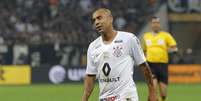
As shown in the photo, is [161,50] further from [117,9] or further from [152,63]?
[117,9]

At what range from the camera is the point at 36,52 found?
1198 inches

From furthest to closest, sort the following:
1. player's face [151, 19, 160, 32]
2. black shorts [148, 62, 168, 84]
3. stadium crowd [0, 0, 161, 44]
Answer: stadium crowd [0, 0, 161, 44]
black shorts [148, 62, 168, 84]
player's face [151, 19, 160, 32]

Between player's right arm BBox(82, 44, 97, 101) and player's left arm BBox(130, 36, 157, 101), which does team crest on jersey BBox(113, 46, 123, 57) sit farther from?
player's right arm BBox(82, 44, 97, 101)

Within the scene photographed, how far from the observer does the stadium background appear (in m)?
28.6

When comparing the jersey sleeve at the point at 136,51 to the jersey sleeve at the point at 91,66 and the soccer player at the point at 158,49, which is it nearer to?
the jersey sleeve at the point at 91,66

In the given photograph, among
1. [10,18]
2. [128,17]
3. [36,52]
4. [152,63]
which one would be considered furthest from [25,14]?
[152,63]

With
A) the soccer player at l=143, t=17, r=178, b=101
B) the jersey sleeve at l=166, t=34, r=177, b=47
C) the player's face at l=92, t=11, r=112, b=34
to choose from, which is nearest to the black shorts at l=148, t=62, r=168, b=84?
the soccer player at l=143, t=17, r=178, b=101

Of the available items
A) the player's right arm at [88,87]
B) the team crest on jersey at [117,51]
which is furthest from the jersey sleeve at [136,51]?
the player's right arm at [88,87]

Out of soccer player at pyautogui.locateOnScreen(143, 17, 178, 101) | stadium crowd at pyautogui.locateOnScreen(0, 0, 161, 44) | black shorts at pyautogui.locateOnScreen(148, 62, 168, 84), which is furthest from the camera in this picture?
stadium crowd at pyautogui.locateOnScreen(0, 0, 161, 44)

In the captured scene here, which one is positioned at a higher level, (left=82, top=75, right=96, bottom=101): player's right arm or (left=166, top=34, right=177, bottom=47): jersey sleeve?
(left=166, top=34, right=177, bottom=47): jersey sleeve

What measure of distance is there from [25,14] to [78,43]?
3.39 metres

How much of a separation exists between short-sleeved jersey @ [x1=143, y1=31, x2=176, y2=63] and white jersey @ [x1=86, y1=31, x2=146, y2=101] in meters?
9.25

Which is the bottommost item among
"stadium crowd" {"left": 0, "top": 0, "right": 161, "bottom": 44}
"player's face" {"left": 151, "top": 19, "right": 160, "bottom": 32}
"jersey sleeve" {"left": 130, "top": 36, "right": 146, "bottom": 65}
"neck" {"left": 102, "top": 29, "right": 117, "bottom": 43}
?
"jersey sleeve" {"left": 130, "top": 36, "right": 146, "bottom": 65}

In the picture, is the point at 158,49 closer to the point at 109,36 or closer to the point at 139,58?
the point at 139,58
